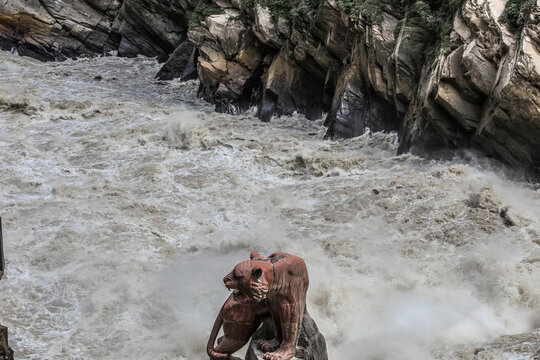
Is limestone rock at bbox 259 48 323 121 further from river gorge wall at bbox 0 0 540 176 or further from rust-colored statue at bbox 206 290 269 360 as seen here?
rust-colored statue at bbox 206 290 269 360

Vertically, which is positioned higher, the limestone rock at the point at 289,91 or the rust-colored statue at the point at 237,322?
the rust-colored statue at the point at 237,322

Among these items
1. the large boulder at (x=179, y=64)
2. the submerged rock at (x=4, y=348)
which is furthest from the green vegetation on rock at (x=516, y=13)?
the large boulder at (x=179, y=64)

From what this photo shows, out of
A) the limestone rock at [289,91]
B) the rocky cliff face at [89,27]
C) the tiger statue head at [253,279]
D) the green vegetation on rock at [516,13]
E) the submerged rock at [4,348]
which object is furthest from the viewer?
the rocky cliff face at [89,27]

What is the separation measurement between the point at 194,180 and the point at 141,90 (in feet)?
32.6

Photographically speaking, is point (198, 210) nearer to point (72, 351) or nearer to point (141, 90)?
point (72, 351)

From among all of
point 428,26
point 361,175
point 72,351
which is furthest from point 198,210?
point 428,26

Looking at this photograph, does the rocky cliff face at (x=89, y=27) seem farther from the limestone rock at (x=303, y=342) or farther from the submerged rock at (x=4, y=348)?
the limestone rock at (x=303, y=342)

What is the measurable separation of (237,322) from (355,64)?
39.1 ft

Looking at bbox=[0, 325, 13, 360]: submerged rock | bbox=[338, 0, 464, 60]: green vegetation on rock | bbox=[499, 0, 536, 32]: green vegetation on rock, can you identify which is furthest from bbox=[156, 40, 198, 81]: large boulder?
bbox=[0, 325, 13, 360]: submerged rock

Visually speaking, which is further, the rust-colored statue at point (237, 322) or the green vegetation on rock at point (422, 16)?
the green vegetation on rock at point (422, 16)

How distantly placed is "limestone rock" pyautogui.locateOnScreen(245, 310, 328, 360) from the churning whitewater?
2.07 meters

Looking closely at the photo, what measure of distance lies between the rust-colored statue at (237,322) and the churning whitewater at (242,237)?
2397 mm

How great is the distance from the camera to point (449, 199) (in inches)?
425

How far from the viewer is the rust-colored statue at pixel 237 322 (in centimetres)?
507
